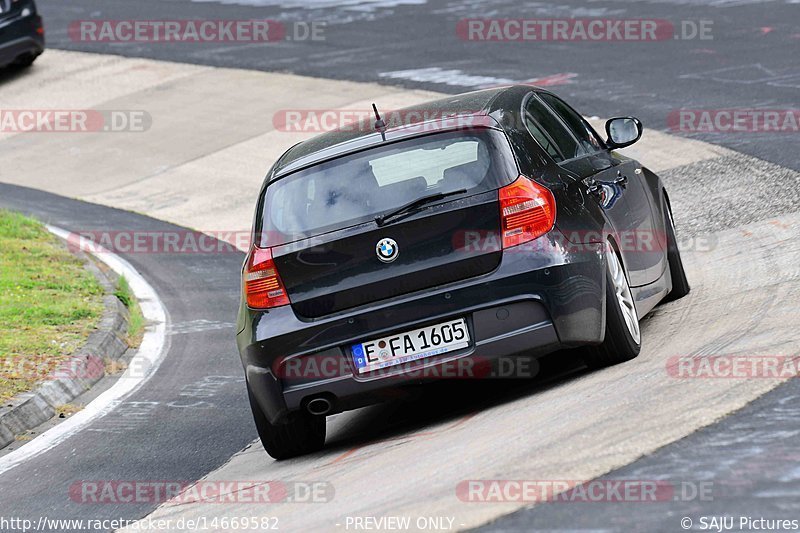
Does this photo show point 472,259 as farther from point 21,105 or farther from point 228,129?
point 21,105

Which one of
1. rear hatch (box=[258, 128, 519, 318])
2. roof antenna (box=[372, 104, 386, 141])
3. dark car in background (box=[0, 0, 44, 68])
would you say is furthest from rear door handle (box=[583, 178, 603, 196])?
dark car in background (box=[0, 0, 44, 68])

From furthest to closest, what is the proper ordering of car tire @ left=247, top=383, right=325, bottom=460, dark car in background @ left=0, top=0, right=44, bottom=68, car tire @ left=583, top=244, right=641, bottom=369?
dark car in background @ left=0, top=0, right=44, bottom=68, car tire @ left=247, top=383, right=325, bottom=460, car tire @ left=583, top=244, right=641, bottom=369

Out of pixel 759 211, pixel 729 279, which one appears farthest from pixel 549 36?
pixel 729 279

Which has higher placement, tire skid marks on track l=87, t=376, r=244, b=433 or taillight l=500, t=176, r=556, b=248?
taillight l=500, t=176, r=556, b=248

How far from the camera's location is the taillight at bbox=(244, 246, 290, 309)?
673 cm

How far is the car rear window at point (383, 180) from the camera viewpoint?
6680 mm

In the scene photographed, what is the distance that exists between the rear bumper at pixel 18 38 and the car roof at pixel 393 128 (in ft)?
52.9

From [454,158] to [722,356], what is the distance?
1643mm

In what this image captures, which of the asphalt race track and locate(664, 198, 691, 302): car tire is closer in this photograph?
the asphalt race track

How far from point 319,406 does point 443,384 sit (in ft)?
2.05

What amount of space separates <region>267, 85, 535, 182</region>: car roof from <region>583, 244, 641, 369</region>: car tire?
991 mm

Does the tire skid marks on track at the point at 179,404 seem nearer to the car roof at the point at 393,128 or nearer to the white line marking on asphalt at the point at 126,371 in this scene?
the white line marking on asphalt at the point at 126,371

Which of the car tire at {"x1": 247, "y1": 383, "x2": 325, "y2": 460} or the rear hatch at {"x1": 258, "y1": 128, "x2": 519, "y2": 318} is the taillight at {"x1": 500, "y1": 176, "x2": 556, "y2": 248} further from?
the car tire at {"x1": 247, "y1": 383, "x2": 325, "y2": 460}

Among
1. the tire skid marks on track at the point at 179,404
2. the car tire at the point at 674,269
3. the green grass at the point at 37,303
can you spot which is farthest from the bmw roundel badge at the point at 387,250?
the green grass at the point at 37,303
